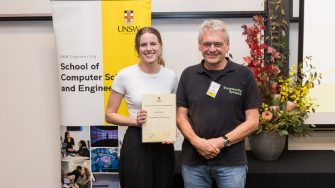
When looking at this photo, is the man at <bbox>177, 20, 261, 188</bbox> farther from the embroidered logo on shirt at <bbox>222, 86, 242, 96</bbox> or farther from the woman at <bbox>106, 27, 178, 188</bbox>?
the woman at <bbox>106, 27, 178, 188</bbox>

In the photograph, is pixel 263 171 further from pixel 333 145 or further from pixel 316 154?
pixel 333 145

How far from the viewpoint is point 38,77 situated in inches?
109

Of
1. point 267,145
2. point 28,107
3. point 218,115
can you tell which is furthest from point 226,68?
point 28,107

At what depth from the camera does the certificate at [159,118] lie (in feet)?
5.78

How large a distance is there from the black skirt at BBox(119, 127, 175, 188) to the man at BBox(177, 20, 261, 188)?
0.51 feet

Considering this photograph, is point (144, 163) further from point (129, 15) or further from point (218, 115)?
point (129, 15)

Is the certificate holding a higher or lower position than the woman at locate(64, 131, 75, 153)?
higher

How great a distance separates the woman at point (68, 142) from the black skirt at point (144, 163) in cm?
82

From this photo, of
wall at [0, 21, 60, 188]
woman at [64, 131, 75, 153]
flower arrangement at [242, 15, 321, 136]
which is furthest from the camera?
wall at [0, 21, 60, 188]

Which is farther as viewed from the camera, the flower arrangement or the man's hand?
the flower arrangement

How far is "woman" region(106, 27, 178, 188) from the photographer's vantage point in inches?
71.1

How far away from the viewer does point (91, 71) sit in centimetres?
246

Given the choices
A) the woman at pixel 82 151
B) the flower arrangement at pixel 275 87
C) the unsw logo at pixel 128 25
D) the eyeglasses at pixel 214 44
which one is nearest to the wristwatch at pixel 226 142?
the eyeglasses at pixel 214 44

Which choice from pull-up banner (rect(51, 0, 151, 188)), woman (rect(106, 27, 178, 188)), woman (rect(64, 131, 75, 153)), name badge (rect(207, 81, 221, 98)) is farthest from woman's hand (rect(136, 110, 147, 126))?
woman (rect(64, 131, 75, 153))
